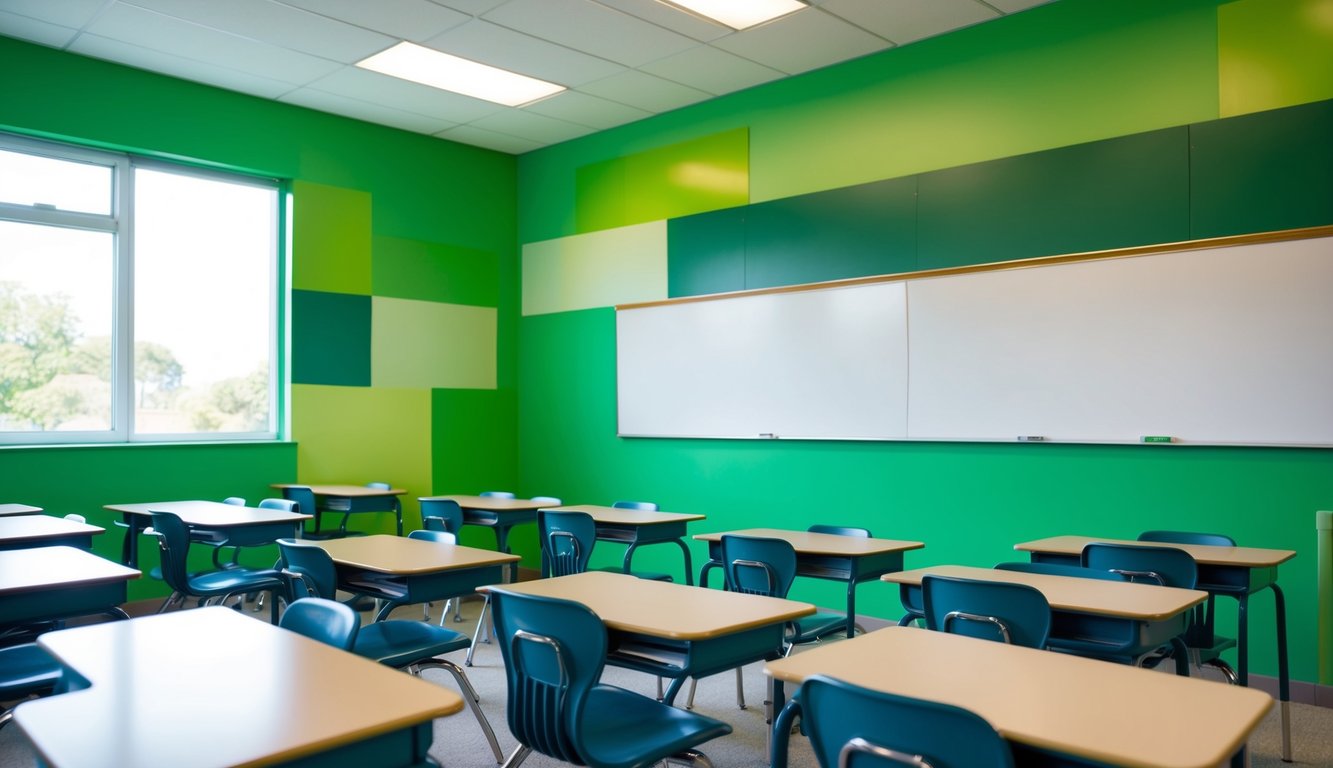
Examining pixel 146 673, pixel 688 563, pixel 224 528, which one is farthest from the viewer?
pixel 688 563

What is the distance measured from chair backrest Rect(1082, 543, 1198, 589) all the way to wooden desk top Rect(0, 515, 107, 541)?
4.06 meters

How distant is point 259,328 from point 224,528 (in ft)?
8.48

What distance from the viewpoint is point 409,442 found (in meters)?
7.29

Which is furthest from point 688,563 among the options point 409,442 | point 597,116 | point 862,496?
point 597,116

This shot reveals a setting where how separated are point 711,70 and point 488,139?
2.36 m

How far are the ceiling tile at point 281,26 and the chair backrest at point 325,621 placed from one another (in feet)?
12.6

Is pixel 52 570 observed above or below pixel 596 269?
below

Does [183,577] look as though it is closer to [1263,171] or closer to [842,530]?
[842,530]

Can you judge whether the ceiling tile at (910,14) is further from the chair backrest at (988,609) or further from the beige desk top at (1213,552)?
the chair backrest at (988,609)

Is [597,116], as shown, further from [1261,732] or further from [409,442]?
[1261,732]

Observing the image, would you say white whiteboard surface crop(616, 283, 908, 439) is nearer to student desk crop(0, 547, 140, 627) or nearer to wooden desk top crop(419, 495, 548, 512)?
wooden desk top crop(419, 495, 548, 512)

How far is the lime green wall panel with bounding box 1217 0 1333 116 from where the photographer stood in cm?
416

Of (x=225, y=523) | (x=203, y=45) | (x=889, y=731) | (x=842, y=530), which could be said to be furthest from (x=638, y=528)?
(x=203, y=45)

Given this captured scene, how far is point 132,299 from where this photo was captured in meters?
6.11
